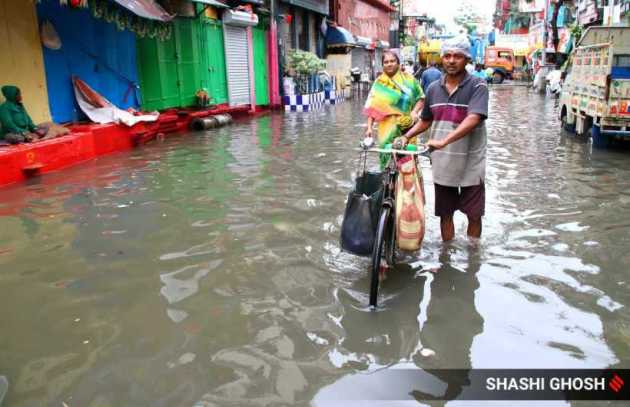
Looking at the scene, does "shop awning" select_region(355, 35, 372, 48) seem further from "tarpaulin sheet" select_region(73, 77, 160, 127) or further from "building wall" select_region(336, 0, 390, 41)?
"tarpaulin sheet" select_region(73, 77, 160, 127)

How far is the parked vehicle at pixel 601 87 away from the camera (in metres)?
9.30

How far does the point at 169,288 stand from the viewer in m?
4.12

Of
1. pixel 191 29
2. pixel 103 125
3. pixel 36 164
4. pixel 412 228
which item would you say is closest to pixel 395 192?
pixel 412 228

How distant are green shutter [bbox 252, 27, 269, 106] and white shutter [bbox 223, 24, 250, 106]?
2.69ft

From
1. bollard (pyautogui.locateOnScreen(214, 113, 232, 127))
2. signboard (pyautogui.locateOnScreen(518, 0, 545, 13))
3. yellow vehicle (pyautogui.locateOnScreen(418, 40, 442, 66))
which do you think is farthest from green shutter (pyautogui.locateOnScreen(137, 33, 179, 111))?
signboard (pyautogui.locateOnScreen(518, 0, 545, 13))

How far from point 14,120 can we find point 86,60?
3.07m

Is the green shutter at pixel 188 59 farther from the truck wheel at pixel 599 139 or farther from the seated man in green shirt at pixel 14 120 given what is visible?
the truck wheel at pixel 599 139

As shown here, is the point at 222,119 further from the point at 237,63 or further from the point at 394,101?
the point at 394,101

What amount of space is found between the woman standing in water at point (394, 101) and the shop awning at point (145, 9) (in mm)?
6487

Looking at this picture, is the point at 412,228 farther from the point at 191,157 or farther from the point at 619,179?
the point at 191,157

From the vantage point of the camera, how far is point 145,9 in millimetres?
10859

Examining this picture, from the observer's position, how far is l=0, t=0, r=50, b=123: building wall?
895 cm

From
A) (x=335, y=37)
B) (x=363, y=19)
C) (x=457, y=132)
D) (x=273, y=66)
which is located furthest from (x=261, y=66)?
(x=363, y=19)

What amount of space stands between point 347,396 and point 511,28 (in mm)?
73682
